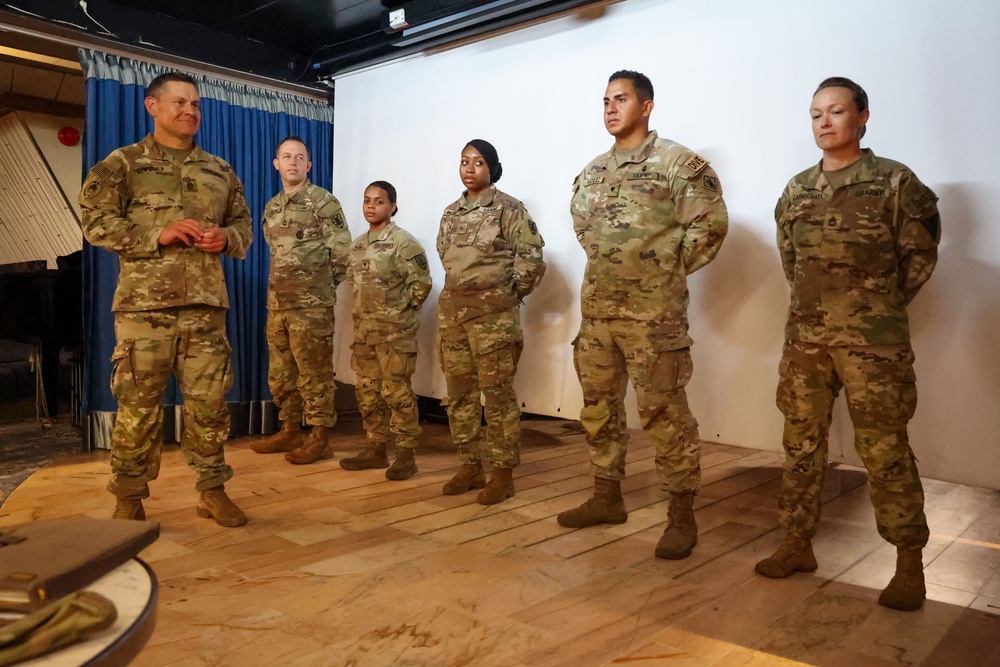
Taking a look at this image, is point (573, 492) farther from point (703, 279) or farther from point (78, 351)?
point (78, 351)

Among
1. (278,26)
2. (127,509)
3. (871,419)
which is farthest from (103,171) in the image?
(871,419)

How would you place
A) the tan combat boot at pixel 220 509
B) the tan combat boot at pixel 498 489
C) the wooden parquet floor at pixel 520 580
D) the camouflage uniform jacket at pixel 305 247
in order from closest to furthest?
the wooden parquet floor at pixel 520 580 < the tan combat boot at pixel 220 509 < the tan combat boot at pixel 498 489 < the camouflage uniform jacket at pixel 305 247

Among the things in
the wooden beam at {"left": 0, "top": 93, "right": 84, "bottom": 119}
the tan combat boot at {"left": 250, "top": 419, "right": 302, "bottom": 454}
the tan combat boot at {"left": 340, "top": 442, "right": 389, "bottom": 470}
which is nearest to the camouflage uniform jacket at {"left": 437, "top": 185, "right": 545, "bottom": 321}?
the tan combat boot at {"left": 340, "top": 442, "right": 389, "bottom": 470}

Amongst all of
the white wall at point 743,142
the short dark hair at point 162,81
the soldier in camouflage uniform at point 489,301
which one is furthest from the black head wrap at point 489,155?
the short dark hair at point 162,81

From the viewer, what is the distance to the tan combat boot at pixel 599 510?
2818 mm

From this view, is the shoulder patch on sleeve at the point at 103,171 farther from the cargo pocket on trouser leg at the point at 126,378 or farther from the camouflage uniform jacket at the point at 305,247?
the camouflage uniform jacket at the point at 305,247

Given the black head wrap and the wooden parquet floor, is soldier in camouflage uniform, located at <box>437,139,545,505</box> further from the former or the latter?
the wooden parquet floor

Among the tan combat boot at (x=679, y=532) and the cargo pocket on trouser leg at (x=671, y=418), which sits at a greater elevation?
the cargo pocket on trouser leg at (x=671, y=418)

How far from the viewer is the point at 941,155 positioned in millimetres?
2561

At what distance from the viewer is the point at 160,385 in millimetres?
2709

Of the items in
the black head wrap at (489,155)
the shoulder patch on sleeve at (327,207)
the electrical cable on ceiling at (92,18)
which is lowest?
the shoulder patch on sleeve at (327,207)

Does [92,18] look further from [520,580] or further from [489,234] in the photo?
[520,580]

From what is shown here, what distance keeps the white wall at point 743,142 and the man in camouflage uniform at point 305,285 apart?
1.86 feet

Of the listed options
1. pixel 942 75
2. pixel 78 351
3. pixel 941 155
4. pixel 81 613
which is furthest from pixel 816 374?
pixel 78 351
